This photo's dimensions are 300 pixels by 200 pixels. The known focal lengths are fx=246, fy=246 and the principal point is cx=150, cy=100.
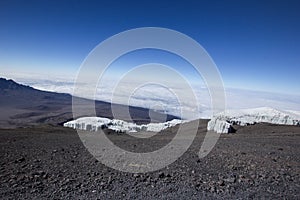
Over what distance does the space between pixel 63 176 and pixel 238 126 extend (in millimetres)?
18760

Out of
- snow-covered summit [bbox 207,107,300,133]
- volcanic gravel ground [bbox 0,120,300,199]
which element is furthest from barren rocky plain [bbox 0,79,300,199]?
snow-covered summit [bbox 207,107,300,133]

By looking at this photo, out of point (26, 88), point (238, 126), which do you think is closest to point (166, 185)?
point (238, 126)

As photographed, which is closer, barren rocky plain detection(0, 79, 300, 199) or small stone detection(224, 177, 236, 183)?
barren rocky plain detection(0, 79, 300, 199)

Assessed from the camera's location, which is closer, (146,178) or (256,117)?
(146,178)

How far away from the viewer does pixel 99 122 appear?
2594 centimetres

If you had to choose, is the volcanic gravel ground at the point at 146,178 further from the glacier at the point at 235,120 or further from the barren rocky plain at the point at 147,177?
the glacier at the point at 235,120

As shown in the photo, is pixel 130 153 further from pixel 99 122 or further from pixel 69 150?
pixel 99 122

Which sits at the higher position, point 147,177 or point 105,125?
point 147,177

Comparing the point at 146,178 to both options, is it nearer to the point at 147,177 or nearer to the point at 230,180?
the point at 147,177

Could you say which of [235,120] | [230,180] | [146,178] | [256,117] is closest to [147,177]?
[146,178]

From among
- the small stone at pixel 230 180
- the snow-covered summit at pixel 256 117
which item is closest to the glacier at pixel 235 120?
the snow-covered summit at pixel 256 117

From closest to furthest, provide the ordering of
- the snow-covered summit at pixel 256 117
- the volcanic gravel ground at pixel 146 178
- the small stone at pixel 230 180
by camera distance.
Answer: the volcanic gravel ground at pixel 146 178 → the small stone at pixel 230 180 → the snow-covered summit at pixel 256 117

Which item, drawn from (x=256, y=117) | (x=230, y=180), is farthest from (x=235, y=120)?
(x=230, y=180)

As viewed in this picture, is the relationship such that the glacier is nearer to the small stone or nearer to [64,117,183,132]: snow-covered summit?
[64,117,183,132]: snow-covered summit
